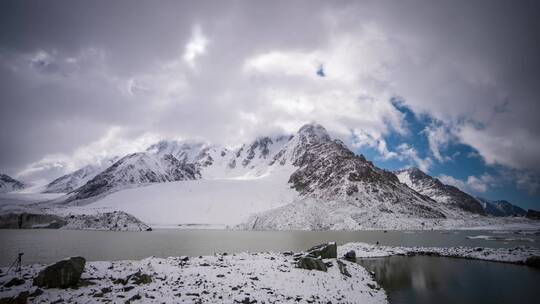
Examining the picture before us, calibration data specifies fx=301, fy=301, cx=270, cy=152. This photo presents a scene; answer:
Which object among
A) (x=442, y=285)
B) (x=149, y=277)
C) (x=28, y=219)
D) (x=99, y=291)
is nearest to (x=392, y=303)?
(x=442, y=285)

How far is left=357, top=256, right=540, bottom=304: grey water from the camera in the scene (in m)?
25.4

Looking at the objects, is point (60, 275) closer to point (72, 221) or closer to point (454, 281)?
point (454, 281)

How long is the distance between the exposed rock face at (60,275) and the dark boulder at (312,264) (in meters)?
20.7

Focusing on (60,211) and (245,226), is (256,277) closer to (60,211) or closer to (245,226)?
(245,226)

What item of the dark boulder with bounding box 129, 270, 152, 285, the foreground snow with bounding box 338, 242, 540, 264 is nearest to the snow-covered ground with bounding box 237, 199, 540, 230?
the foreground snow with bounding box 338, 242, 540, 264

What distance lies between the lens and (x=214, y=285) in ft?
77.0

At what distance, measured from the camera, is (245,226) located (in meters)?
133

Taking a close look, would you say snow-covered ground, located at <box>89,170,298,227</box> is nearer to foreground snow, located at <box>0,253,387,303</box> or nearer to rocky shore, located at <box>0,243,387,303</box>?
rocky shore, located at <box>0,243,387,303</box>

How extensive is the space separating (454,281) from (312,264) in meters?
14.7

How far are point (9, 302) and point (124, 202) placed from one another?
18609cm

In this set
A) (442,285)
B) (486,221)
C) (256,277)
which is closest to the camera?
→ (256,277)

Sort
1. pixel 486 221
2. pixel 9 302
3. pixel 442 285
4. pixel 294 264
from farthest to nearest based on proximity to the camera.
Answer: pixel 486 221 < pixel 294 264 < pixel 442 285 < pixel 9 302

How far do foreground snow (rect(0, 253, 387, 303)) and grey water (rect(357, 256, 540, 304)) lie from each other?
2943 millimetres

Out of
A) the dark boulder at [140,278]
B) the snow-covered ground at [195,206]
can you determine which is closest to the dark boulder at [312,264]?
the dark boulder at [140,278]
